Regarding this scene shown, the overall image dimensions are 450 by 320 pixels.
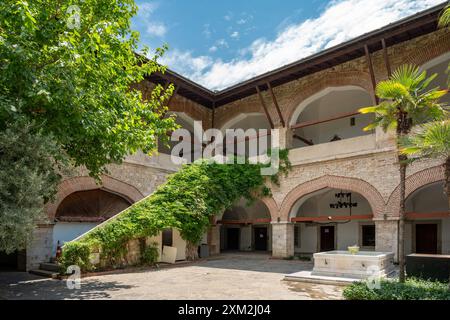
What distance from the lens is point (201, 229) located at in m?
13.8

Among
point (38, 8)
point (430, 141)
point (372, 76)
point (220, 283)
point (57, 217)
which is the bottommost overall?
point (220, 283)

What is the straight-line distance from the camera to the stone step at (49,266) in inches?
413

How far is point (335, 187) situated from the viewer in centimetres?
1384

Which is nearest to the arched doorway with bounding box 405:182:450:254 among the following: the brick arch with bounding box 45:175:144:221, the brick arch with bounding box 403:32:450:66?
the brick arch with bounding box 403:32:450:66

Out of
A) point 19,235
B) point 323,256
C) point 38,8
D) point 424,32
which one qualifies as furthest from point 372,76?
point 19,235

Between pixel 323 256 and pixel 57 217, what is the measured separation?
8.95m

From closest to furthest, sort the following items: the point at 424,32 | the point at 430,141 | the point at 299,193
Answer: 1. the point at 430,141
2. the point at 424,32
3. the point at 299,193

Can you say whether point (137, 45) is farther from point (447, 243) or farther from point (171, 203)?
point (447, 243)

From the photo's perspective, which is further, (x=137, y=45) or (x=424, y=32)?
(x=424, y=32)

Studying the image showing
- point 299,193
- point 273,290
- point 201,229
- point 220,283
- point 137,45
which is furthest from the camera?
point 299,193

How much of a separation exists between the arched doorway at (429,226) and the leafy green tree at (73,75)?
12.3 metres

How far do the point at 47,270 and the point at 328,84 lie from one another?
12275 millimetres

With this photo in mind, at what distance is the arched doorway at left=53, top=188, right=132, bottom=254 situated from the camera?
41.0ft

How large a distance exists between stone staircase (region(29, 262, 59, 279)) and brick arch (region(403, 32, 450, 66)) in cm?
1339
